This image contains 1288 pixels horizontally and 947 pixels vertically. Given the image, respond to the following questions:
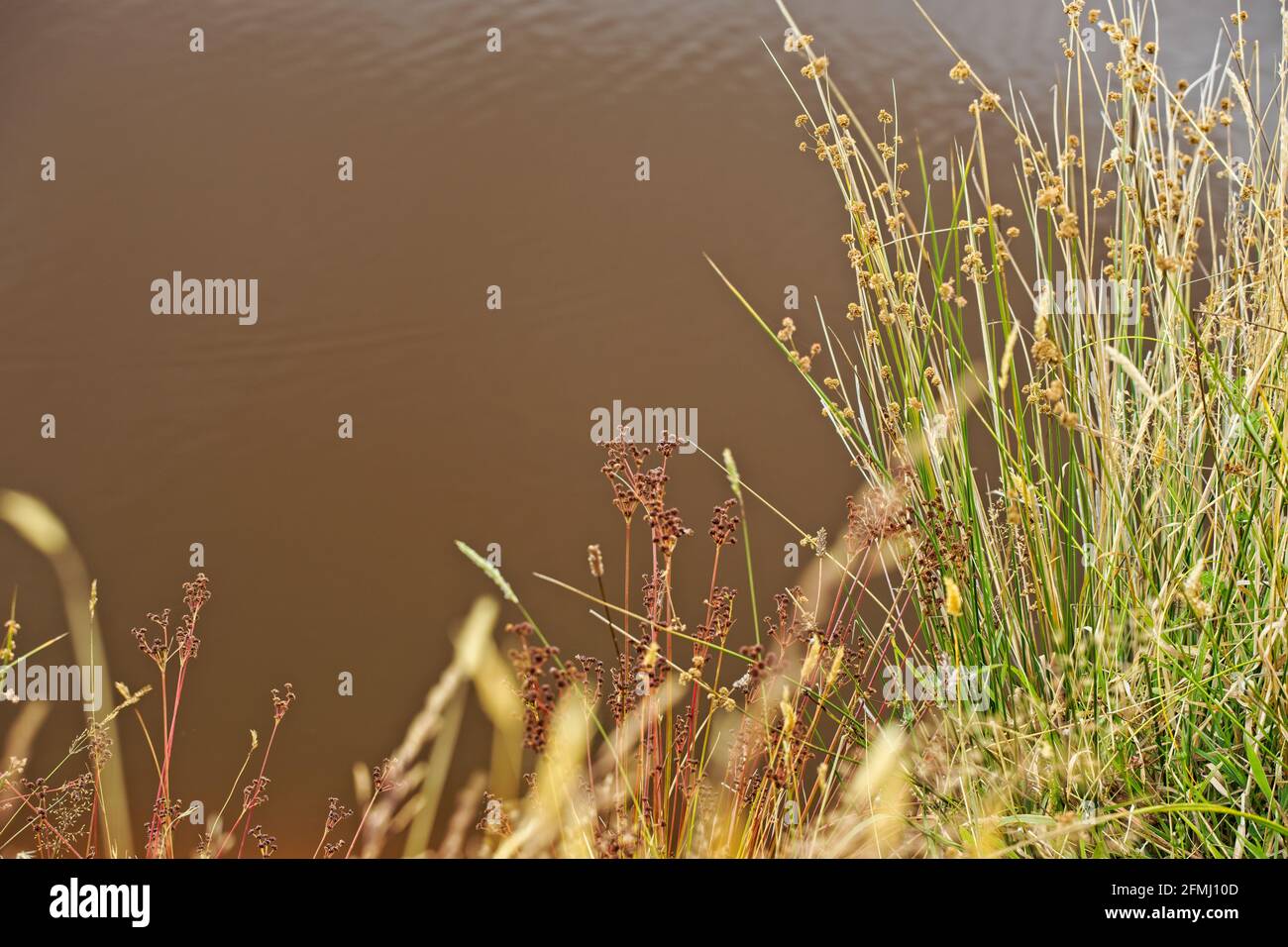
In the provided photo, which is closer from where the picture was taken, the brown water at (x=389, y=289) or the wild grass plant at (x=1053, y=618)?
the wild grass plant at (x=1053, y=618)

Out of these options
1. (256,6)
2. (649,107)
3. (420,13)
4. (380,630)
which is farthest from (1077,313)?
(256,6)

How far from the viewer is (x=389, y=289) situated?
2562 mm

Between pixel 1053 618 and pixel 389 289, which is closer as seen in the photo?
pixel 1053 618

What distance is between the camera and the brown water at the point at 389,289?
98.4 inches

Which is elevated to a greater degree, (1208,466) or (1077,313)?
(1077,313)

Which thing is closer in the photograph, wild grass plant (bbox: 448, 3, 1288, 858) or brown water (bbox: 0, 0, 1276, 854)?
wild grass plant (bbox: 448, 3, 1288, 858)

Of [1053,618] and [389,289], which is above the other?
[389,289]

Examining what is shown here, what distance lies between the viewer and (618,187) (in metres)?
2.60

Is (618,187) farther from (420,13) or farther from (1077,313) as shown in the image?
(1077,313)

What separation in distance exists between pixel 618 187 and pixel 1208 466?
1926 mm

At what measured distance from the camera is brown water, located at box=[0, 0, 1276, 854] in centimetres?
250
